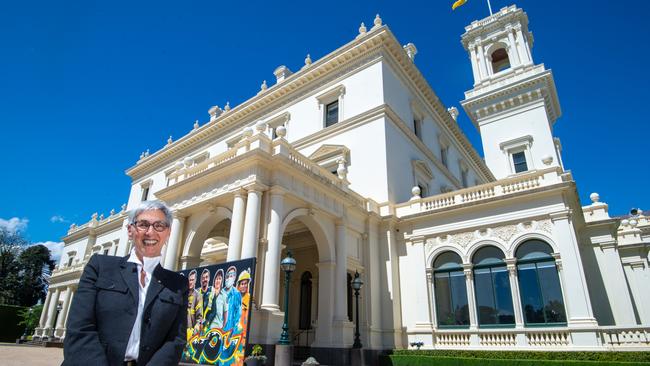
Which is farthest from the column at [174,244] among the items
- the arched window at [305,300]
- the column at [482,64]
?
the column at [482,64]

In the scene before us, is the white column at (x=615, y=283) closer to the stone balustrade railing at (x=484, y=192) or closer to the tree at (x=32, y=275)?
the stone balustrade railing at (x=484, y=192)

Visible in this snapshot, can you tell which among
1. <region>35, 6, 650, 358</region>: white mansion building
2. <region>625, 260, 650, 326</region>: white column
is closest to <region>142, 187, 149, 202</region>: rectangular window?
<region>35, 6, 650, 358</region>: white mansion building

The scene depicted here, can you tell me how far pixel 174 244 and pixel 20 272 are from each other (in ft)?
191

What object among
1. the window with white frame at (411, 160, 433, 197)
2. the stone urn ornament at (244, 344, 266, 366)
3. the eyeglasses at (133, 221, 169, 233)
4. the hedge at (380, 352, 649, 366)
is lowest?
the hedge at (380, 352, 649, 366)

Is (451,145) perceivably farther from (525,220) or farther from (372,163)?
(525,220)

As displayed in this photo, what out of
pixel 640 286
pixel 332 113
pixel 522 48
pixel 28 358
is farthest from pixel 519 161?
pixel 28 358

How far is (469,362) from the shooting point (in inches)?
560

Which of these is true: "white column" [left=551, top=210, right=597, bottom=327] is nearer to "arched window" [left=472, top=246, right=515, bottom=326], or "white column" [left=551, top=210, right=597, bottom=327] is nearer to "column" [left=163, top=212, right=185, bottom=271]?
"arched window" [left=472, top=246, right=515, bottom=326]

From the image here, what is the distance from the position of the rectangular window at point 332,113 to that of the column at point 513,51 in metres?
16.8

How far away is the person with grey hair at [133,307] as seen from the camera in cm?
263

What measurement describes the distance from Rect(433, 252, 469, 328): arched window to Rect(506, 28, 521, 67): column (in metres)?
21.1

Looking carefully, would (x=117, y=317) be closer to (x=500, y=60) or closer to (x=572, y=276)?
(x=572, y=276)

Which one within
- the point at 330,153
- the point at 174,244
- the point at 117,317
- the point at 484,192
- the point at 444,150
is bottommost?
→ the point at 117,317

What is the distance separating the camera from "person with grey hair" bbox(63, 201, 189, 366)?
8.63 ft
